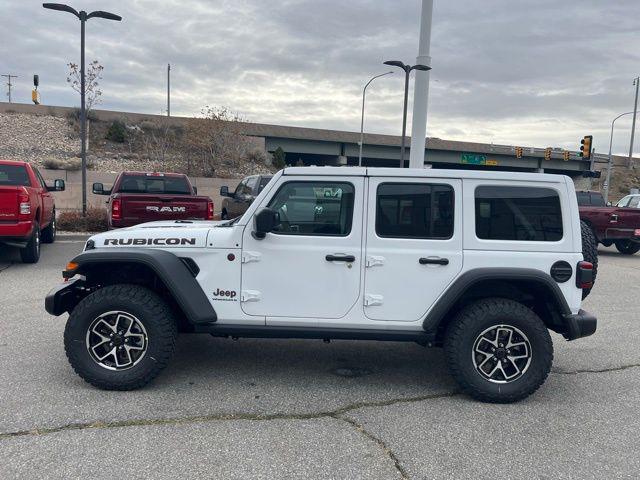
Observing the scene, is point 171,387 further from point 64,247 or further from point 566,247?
point 64,247

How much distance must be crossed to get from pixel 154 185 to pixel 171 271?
8.51 m

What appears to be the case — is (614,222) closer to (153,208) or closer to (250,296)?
(153,208)

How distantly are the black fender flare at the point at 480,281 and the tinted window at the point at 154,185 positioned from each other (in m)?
8.85

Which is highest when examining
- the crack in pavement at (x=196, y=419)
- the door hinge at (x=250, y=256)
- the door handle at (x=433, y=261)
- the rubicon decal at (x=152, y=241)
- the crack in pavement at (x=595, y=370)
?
the rubicon decal at (x=152, y=241)

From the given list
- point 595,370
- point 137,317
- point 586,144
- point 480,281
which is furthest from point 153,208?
point 586,144

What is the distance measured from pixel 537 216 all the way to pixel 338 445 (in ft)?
7.63

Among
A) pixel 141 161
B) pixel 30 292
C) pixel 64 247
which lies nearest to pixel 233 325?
pixel 30 292

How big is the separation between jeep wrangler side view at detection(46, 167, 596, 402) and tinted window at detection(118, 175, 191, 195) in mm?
7919

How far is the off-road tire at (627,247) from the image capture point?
48.4 feet

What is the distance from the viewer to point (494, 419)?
12.9ft

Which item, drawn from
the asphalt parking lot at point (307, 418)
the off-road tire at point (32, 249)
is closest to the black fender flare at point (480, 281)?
the asphalt parking lot at point (307, 418)

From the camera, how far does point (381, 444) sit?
11.4ft

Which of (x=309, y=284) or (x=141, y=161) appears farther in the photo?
(x=141, y=161)

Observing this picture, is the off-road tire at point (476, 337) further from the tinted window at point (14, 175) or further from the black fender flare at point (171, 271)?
the tinted window at point (14, 175)
